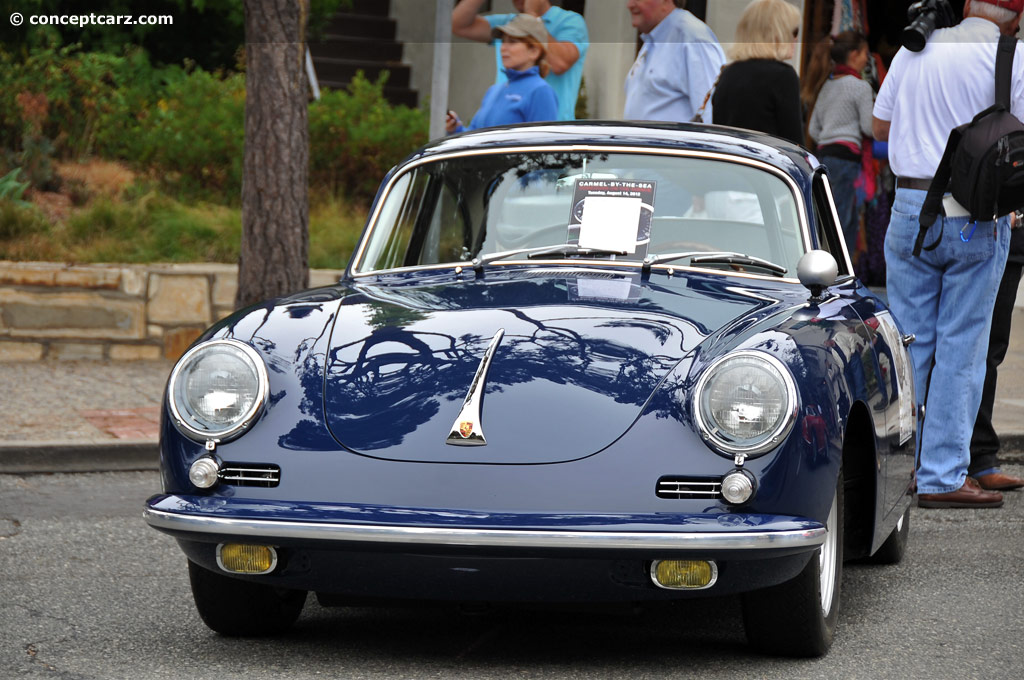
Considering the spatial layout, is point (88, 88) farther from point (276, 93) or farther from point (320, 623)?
point (320, 623)

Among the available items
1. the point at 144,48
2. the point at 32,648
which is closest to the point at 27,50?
the point at 144,48

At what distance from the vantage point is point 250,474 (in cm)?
370

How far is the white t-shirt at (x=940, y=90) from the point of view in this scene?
19.1 ft

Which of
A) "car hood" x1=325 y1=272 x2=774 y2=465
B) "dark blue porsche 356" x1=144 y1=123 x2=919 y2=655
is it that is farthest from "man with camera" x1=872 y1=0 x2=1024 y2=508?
"car hood" x1=325 y1=272 x2=774 y2=465

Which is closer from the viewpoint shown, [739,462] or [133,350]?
[739,462]

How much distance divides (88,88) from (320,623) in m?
8.23

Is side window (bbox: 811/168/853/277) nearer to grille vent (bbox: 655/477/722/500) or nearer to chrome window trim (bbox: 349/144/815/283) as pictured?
chrome window trim (bbox: 349/144/815/283)

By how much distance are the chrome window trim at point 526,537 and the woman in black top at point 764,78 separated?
14.6ft

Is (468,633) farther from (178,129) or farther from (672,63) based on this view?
(178,129)

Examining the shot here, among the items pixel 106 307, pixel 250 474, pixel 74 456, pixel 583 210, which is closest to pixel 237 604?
pixel 250 474

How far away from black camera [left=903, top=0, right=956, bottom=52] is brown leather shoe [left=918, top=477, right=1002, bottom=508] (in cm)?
179

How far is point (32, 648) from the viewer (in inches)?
154

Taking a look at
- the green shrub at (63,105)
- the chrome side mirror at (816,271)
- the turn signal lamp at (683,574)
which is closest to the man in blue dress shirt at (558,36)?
the green shrub at (63,105)

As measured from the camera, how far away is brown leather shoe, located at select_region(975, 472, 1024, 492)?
6434 mm
